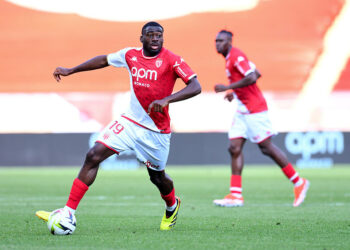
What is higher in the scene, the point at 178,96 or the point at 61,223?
the point at 178,96

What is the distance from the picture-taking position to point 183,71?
6820mm

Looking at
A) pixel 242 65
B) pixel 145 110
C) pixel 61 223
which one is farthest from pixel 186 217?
pixel 242 65

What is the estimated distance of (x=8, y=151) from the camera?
20.4 meters

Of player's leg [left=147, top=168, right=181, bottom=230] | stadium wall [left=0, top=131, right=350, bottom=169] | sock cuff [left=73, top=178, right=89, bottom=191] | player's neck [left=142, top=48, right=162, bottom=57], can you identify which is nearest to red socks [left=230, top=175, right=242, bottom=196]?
player's leg [left=147, top=168, right=181, bottom=230]

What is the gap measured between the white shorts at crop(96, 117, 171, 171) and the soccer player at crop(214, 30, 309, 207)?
10.2ft

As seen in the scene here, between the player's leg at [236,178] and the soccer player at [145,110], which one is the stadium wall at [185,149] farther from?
the soccer player at [145,110]

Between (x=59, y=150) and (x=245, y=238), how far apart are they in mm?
14675

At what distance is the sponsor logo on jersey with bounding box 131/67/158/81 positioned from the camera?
686 centimetres

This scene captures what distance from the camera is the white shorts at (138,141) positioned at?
22.4 feet

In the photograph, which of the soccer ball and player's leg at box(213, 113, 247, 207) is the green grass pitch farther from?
player's leg at box(213, 113, 247, 207)

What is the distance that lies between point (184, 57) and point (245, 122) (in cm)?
1069

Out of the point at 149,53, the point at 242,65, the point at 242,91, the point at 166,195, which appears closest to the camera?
the point at 149,53

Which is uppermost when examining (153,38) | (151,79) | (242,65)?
(242,65)

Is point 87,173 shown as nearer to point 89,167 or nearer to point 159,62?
point 89,167
